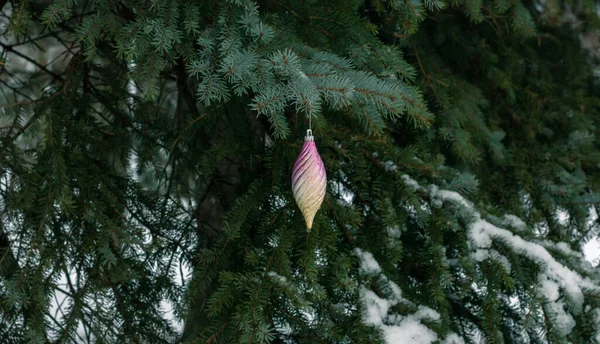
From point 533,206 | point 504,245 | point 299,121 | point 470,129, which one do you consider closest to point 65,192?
point 299,121

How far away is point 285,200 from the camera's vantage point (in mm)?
1861

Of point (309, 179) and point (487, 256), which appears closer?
point (309, 179)

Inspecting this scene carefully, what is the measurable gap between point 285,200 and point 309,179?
1.55 ft

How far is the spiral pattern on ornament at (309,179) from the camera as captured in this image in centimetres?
140

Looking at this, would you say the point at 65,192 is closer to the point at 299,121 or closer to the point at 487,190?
the point at 299,121

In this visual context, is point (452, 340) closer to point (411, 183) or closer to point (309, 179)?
point (411, 183)

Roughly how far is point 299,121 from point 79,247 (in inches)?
28.9

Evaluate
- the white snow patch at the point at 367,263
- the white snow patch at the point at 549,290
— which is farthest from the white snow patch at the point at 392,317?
the white snow patch at the point at 549,290

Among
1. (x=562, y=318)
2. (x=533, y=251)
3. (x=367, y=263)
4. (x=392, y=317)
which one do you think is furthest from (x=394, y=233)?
(x=562, y=318)

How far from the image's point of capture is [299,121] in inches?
76.0

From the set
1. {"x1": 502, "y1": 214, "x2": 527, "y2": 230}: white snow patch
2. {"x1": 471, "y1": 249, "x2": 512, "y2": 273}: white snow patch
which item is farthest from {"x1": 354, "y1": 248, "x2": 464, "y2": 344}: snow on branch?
{"x1": 502, "y1": 214, "x2": 527, "y2": 230}: white snow patch

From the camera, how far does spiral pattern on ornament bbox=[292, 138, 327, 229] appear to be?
55.1 inches

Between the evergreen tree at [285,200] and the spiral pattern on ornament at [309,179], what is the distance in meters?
0.10

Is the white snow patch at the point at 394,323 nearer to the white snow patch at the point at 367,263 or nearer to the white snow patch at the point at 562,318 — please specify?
the white snow patch at the point at 367,263
